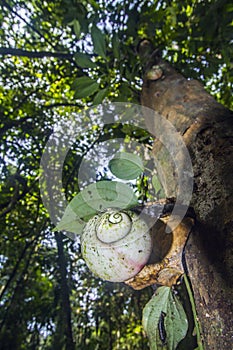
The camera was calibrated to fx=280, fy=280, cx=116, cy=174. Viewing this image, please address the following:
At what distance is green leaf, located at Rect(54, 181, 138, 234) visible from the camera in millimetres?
507

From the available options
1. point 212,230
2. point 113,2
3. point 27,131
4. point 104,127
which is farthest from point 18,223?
point 212,230

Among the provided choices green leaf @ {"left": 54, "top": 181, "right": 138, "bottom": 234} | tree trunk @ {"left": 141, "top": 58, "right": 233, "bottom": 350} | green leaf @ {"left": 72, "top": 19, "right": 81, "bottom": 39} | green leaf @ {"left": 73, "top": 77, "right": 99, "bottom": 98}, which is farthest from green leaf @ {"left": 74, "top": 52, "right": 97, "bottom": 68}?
green leaf @ {"left": 54, "top": 181, "right": 138, "bottom": 234}

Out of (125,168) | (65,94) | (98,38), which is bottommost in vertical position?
(125,168)

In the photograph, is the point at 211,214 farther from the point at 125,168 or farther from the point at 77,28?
the point at 77,28

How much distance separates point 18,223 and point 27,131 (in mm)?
934

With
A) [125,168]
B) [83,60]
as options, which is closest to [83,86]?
[83,60]

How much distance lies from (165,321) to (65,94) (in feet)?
8.64

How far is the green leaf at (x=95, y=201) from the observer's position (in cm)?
51

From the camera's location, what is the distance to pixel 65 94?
283cm

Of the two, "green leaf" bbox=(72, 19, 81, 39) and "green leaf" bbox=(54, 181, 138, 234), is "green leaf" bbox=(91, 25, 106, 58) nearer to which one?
"green leaf" bbox=(72, 19, 81, 39)

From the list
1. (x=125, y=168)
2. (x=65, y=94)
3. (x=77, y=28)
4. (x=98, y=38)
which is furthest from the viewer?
(x=65, y=94)

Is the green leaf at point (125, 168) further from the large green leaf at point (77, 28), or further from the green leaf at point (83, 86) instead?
the large green leaf at point (77, 28)

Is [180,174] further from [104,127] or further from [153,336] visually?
[104,127]

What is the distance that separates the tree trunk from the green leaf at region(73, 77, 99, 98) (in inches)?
15.6
